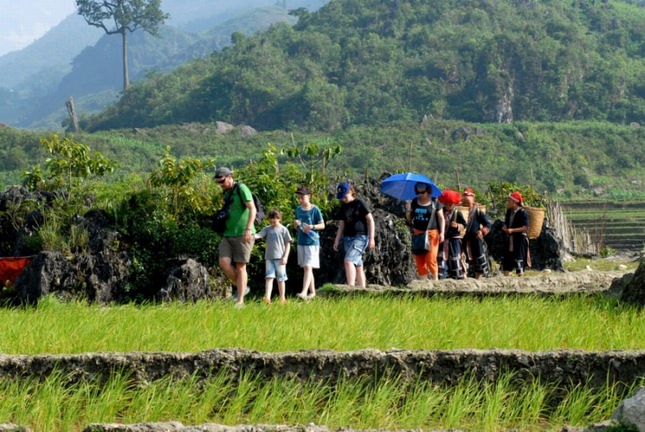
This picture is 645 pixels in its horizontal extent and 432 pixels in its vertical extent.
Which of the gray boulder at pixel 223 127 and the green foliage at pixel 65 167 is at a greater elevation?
the green foliage at pixel 65 167

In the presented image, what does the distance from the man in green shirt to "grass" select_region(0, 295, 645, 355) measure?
1.49m

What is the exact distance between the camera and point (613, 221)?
4541cm

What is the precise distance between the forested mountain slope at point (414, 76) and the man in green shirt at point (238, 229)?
235 feet

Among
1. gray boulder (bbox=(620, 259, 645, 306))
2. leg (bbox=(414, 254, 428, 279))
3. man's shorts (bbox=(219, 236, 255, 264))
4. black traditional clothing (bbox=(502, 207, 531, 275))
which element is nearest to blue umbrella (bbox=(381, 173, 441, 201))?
black traditional clothing (bbox=(502, 207, 531, 275))

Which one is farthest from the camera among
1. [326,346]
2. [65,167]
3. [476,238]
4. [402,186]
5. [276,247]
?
[402,186]

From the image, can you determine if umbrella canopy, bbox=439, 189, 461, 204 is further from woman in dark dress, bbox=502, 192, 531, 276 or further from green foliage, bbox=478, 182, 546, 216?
green foliage, bbox=478, 182, 546, 216

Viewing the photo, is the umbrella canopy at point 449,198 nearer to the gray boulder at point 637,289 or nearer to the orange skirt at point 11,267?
the gray boulder at point 637,289

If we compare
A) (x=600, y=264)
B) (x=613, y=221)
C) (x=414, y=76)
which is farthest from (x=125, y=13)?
(x=600, y=264)

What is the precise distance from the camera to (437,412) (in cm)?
686

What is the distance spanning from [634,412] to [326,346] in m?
2.75

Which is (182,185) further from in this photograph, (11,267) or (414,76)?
(414,76)

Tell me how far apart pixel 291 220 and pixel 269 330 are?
6.77m

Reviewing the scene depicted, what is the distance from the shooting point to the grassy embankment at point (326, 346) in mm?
6676

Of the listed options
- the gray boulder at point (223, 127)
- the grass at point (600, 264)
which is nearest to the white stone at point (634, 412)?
the grass at point (600, 264)
